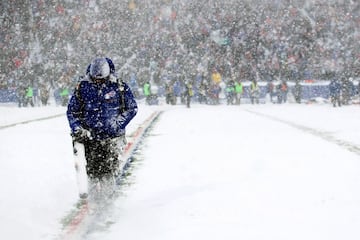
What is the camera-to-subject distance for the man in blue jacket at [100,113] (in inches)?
272

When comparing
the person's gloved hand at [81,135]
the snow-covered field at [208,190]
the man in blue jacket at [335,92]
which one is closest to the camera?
the snow-covered field at [208,190]

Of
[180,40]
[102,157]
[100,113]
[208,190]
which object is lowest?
[208,190]

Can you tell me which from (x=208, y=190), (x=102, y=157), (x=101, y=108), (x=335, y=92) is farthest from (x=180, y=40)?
(x=101, y=108)

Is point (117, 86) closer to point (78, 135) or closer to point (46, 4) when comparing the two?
point (78, 135)

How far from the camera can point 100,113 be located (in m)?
7.02

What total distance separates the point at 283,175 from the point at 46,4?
44.5 m

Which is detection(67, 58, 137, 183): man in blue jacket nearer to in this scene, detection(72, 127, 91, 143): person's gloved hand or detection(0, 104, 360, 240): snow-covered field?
detection(72, 127, 91, 143): person's gloved hand

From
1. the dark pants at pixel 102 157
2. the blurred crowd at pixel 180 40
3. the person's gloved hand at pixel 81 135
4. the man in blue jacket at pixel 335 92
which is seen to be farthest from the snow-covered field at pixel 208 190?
the blurred crowd at pixel 180 40

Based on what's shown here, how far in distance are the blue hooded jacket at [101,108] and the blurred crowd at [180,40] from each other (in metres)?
38.4

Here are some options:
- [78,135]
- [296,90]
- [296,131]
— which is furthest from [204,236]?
[296,90]

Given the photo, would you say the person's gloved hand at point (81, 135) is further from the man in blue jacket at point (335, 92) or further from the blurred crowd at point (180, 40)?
the blurred crowd at point (180, 40)

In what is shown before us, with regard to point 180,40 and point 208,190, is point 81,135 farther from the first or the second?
point 180,40

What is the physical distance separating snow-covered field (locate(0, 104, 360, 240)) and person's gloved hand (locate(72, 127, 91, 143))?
2.45 feet

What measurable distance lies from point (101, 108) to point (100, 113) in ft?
0.19
